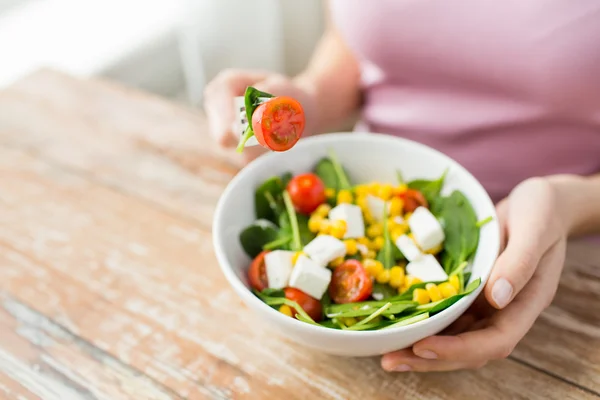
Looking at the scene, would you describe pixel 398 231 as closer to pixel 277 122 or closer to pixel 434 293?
pixel 434 293

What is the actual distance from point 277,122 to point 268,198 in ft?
0.89

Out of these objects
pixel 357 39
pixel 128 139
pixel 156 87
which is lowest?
pixel 156 87

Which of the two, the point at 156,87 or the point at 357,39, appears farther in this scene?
the point at 156,87

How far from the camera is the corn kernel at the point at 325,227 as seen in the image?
79 cm

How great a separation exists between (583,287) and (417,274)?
25cm

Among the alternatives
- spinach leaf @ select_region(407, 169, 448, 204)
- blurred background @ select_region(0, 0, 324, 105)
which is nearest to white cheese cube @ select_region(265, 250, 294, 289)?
spinach leaf @ select_region(407, 169, 448, 204)

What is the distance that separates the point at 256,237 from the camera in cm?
81

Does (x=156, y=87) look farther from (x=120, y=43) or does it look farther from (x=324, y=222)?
Answer: (x=324, y=222)

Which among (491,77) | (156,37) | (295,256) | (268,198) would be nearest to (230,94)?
(268,198)

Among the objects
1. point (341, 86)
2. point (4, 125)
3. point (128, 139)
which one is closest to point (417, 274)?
point (341, 86)

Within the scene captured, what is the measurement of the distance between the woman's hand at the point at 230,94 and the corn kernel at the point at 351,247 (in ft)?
0.67

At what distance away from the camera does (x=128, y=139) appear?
112cm

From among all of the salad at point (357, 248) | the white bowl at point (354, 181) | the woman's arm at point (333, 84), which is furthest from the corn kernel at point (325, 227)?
the woman's arm at point (333, 84)

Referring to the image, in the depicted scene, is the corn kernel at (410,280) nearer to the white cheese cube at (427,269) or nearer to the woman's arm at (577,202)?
the white cheese cube at (427,269)
